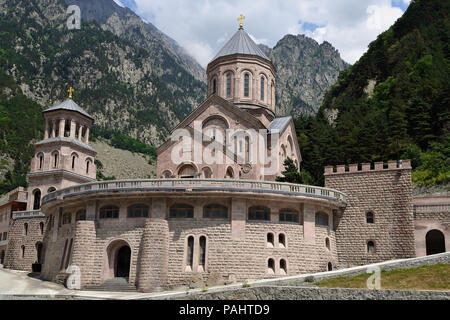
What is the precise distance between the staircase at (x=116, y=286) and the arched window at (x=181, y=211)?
4.66 m

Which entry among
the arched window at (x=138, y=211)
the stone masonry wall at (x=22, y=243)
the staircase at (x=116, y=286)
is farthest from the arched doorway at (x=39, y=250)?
the arched window at (x=138, y=211)

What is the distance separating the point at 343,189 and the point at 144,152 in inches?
4671

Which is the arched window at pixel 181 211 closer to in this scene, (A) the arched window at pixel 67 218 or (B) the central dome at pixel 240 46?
(A) the arched window at pixel 67 218

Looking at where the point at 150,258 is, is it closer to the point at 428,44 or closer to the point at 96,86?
the point at 428,44

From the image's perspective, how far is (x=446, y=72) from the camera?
55.2 metres

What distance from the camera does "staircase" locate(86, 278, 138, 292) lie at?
90.9 feet

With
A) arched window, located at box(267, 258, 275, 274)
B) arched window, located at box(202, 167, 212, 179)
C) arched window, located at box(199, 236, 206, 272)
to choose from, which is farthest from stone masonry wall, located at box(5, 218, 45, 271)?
arched window, located at box(267, 258, 275, 274)

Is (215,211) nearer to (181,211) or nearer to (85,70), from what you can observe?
(181,211)

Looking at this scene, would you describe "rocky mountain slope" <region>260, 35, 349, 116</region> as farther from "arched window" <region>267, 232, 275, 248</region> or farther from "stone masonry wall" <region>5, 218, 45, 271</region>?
"arched window" <region>267, 232, 275, 248</region>

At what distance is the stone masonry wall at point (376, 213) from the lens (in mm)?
29109

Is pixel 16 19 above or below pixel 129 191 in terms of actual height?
above
